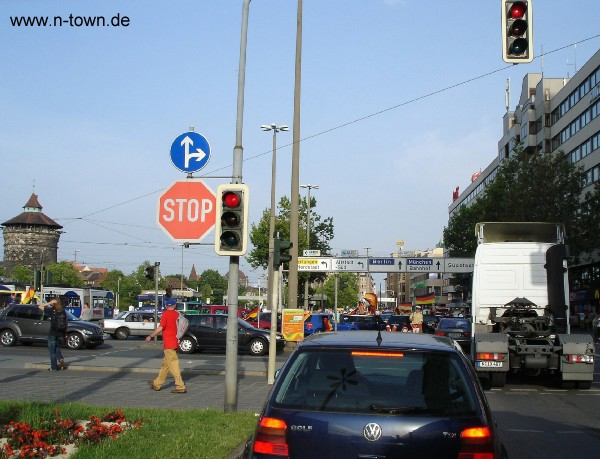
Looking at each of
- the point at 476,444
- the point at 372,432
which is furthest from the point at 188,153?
the point at 476,444

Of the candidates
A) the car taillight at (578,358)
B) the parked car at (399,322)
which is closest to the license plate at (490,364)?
the car taillight at (578,358)

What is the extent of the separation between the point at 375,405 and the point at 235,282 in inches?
246

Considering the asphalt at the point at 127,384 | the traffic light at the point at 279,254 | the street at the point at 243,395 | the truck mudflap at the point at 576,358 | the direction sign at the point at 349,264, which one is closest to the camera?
the street at the point at 243,395

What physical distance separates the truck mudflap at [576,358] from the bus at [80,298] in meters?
41.9

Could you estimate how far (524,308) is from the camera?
56.6 ft

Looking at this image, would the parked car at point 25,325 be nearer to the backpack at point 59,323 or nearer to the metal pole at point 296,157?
the metal pole at point 296,157

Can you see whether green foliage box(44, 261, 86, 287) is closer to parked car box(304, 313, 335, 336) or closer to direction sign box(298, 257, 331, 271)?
direction sign box(298, 257, 331, 271)

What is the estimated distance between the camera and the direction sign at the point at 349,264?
52.7m

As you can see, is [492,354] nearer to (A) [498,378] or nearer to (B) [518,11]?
(A) [498,378]

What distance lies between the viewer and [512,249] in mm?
17953

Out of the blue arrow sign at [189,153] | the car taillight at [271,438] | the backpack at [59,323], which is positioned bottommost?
the car taillight at [271,438]

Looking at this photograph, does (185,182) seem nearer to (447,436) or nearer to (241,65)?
(241,65)

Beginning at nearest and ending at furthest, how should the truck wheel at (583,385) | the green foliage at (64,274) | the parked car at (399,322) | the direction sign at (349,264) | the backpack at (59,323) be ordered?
the truck wheel at (583,385), the backpack at (59,323), the parked car at (399,322), the direction sign at (349,264), the green foliage at (64,274)

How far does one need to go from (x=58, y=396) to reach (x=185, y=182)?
14.8 feet
